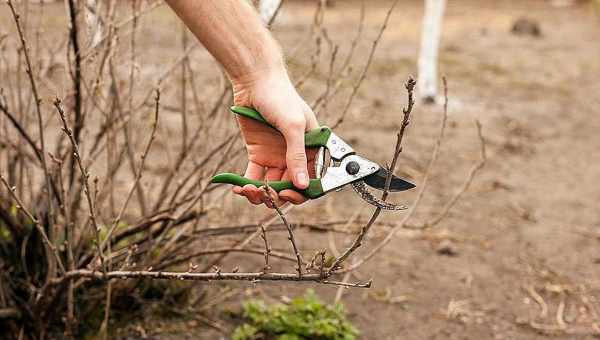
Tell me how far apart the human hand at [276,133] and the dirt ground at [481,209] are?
1146mm

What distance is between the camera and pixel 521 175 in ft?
16.0

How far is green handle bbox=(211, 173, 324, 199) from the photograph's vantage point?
166 centimetres

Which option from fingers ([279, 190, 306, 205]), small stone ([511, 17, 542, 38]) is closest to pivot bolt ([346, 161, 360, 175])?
fingers ([279, 190, 306, 205])

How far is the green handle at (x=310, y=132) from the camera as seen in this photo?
170cm

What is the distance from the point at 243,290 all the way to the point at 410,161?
7.06 feet

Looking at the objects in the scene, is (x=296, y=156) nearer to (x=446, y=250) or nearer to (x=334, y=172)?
(x=334, y=172)

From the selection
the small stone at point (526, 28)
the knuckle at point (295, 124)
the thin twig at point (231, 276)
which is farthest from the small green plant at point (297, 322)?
the small stone at point (526, 28)

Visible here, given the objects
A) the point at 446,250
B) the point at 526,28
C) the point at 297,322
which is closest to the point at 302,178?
the point at 297,322

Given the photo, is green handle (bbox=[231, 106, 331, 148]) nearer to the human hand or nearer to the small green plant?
the human hand

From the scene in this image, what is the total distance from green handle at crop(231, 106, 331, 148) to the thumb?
9cm

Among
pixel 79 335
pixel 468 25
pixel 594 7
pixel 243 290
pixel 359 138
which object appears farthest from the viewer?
pixel 594 7

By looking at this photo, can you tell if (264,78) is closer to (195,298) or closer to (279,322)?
(279,322)

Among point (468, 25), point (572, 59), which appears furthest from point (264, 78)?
point (468, 25)

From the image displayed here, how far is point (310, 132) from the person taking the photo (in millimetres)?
1757
